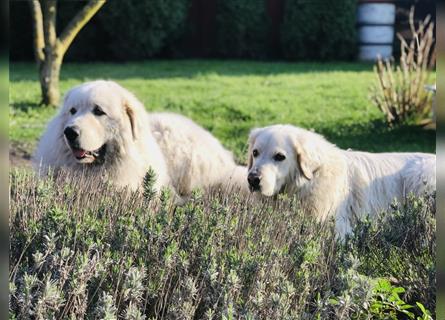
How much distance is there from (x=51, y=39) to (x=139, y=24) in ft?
26.3

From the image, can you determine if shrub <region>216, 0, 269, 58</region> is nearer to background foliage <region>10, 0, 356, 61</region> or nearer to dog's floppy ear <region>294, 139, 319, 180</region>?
background foliage <region>10, 0, 356, 61</region>

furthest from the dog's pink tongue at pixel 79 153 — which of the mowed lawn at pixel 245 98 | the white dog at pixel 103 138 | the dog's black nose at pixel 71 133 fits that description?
the mowed lawn at pixel 245 98

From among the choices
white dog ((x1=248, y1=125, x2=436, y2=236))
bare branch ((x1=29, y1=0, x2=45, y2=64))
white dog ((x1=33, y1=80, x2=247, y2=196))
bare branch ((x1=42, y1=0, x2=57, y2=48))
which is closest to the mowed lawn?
bare branch ((x1=29, y1=0, x2=45, y2=64))

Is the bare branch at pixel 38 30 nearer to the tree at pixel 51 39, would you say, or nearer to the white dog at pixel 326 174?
the tree at pixel 51 39

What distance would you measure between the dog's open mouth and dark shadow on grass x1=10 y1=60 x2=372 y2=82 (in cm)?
982

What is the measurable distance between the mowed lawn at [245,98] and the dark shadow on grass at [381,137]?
0.5 inches

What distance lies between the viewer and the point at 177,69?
16.5m

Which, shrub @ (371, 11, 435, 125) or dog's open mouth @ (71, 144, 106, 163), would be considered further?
shrub @ (371, 11, 435, 125)

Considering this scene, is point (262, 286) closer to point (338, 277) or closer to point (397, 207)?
point (338, 277)

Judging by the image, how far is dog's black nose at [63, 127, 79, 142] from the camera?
4.77 m

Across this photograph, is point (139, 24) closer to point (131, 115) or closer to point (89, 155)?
point (131, 115)

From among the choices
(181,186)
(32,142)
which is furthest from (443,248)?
(32,142)

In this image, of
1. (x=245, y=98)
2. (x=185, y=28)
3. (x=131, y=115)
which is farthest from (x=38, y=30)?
(x=185, y=28)

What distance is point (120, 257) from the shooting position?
261cm
